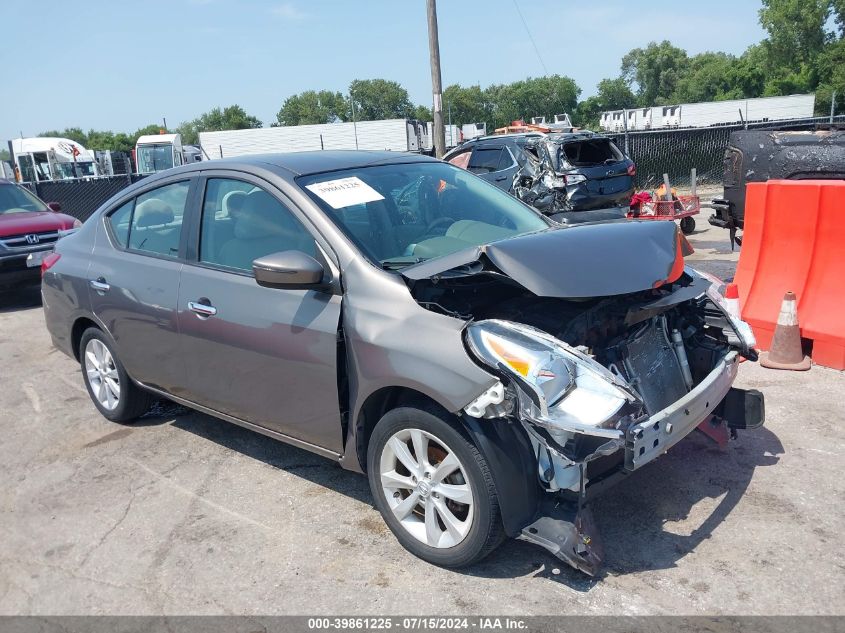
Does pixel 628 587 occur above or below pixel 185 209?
below

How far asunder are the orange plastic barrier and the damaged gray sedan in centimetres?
183

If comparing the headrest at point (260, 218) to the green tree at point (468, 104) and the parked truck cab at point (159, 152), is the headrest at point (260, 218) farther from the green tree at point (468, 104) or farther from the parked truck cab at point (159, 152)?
the green tree at point (468, 104)

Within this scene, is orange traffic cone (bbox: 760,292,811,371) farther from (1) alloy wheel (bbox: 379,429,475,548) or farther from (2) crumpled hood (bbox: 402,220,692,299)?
(1) alloy wheel (bbox: 379,429,475,548)

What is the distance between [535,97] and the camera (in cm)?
11412

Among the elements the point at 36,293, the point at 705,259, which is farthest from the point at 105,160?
the point at 705,259

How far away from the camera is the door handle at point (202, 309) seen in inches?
154

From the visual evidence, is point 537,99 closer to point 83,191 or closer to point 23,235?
point 83,191

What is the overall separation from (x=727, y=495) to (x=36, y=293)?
11.1 meters

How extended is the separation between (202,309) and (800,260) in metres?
4.54

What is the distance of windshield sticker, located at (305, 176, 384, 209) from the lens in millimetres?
3666

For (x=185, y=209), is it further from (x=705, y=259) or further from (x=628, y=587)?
(x=705, y=259)

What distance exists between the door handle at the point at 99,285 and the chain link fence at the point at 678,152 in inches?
598

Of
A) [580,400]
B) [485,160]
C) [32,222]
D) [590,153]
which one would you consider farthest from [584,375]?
[32,222]

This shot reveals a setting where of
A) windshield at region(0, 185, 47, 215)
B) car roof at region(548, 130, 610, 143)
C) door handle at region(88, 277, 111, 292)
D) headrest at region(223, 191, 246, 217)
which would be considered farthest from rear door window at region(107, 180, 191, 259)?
car roof at region(548, 130, 610, 143)
